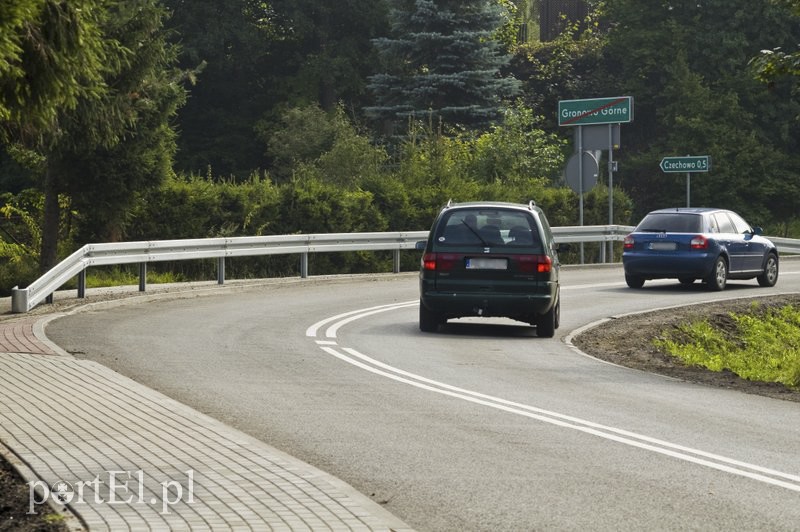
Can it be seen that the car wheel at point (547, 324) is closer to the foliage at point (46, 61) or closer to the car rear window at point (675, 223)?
the foliage at point (46, 61)

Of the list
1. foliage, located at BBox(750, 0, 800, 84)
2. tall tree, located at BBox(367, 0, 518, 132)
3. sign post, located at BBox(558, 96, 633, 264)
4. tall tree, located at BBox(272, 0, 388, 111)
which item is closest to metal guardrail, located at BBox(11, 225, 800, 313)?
sign post, located at BBox(558, 96, 633, 264)

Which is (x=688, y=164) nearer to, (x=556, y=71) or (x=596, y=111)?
(x=596, y=111)

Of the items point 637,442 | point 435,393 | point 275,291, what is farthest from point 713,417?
point 275,291

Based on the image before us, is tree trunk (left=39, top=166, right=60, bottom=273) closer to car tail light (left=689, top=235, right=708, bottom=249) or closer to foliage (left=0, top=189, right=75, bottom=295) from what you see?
foliage (left=0, top=189, right=75, bottom=295)

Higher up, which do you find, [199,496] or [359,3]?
[359,3]

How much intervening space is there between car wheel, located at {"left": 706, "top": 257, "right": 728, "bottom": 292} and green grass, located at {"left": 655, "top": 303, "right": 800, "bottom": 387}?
197cm

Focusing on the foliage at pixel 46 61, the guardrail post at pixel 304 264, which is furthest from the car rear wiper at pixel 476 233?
the guardrail post at pixel 304 264

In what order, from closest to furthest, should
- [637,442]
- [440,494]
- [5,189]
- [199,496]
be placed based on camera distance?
[199,496]
[440,494]
[637,442]
[5,189]

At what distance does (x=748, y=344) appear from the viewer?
2153 centimetres

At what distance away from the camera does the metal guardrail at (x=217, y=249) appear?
2097 centimetres

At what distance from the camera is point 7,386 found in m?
12.4

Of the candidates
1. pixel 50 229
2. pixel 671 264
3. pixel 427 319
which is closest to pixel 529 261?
pixel 427 319

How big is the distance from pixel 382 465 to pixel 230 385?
14.2 ft

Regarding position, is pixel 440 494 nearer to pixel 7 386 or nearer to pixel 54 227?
pixel 7 386
